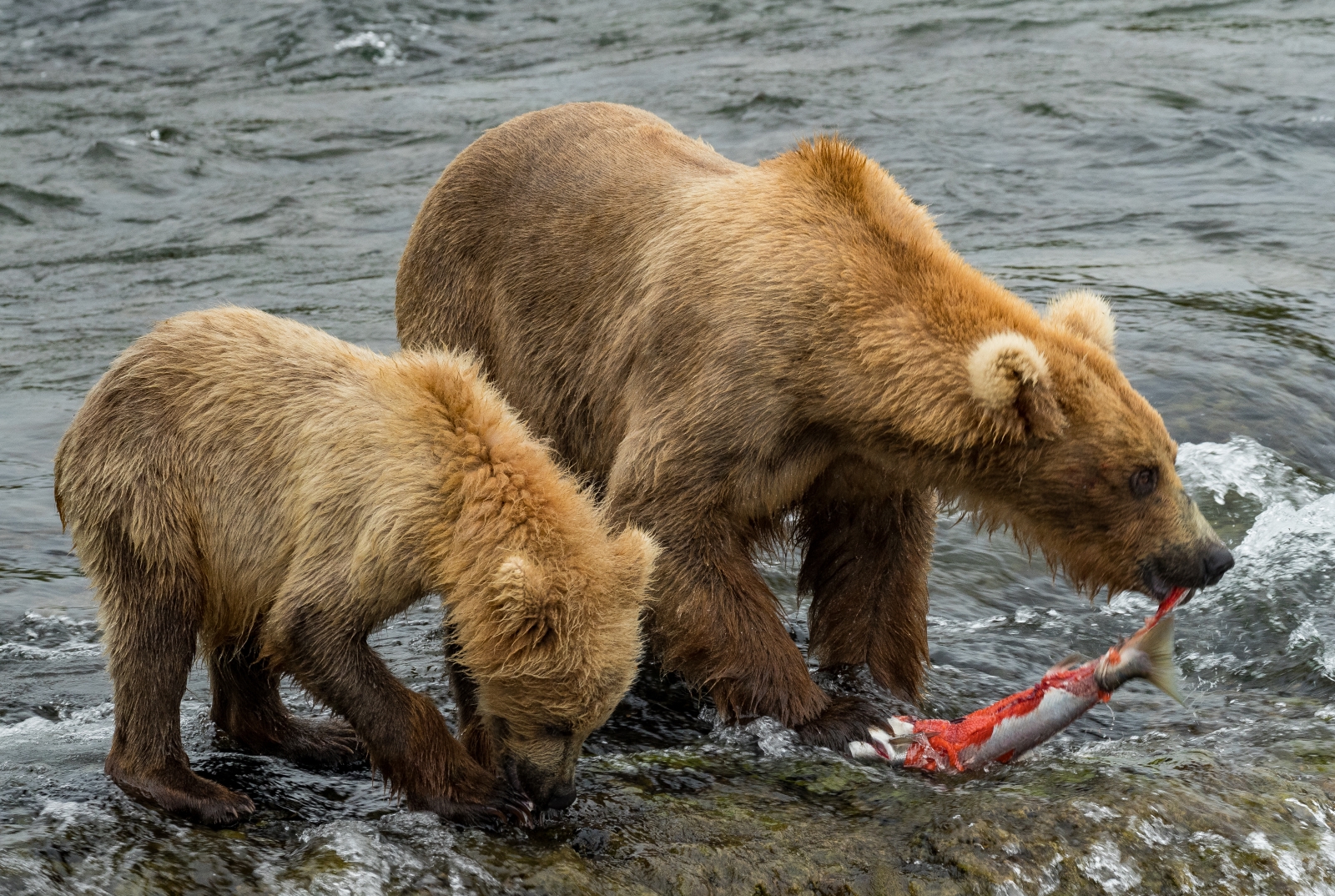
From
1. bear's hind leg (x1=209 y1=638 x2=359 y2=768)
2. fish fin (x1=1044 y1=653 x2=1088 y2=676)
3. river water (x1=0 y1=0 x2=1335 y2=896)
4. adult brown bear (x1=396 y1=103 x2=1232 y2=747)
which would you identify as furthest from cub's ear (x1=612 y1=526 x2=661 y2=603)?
fish fin (x1=1044 y1=653 x2=1088 y2=676)

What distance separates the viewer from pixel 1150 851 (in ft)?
16.6

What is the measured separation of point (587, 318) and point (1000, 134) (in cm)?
897

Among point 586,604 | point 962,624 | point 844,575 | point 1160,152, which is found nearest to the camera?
point 586,604

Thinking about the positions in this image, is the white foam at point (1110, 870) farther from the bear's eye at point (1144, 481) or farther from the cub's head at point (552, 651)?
the cub's head at point (552, 651)

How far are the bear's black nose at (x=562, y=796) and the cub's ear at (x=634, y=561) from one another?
620mm

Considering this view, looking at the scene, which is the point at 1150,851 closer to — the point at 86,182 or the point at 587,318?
the point at 587,318

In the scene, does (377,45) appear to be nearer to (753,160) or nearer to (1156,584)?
(753,160)

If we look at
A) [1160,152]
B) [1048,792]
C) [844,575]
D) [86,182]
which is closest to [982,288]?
[844,575]

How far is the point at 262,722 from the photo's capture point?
586cm

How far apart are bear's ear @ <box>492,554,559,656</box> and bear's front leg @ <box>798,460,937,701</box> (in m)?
1.98

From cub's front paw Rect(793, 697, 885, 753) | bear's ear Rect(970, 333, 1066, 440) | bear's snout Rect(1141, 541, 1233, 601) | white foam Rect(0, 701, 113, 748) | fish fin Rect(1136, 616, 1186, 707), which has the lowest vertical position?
cub's front paw Rect(793, 697, 885, 753)

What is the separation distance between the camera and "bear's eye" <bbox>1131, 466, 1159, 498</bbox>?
18.7ft

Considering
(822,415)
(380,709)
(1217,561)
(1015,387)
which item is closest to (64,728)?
(380,709)

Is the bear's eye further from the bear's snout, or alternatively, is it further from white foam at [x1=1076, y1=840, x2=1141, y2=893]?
white foam at [x1=1076, y1=840, x2=1141, y2=893]
